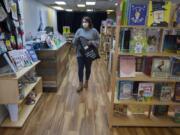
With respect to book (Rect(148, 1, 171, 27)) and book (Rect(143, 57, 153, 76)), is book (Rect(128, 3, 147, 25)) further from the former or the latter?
book (Rect(143, 57, 153, 76))

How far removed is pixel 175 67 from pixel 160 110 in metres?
0.72

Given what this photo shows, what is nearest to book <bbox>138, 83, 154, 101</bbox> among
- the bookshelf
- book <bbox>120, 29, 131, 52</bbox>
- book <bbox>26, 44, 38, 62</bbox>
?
the bookshelf

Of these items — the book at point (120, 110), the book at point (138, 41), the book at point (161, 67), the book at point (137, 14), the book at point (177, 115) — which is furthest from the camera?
the book at point (120, 110)

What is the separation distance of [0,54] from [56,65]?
1.41 metres

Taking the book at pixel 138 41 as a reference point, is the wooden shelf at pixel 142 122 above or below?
below

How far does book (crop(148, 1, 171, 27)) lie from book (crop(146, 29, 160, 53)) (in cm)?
17

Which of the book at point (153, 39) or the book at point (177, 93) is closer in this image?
the book at point (153, 39)

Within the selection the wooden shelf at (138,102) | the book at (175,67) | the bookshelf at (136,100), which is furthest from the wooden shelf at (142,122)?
the book at (175,67)

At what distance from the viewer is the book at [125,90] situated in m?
2.47

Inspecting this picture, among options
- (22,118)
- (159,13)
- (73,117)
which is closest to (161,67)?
(159,13)

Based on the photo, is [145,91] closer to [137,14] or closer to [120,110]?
[120,110]

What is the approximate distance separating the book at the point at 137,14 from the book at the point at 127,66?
0.45m

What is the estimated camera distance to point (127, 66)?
2.38 m

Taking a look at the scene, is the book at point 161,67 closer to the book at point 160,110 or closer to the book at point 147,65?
the book at point 147,65
